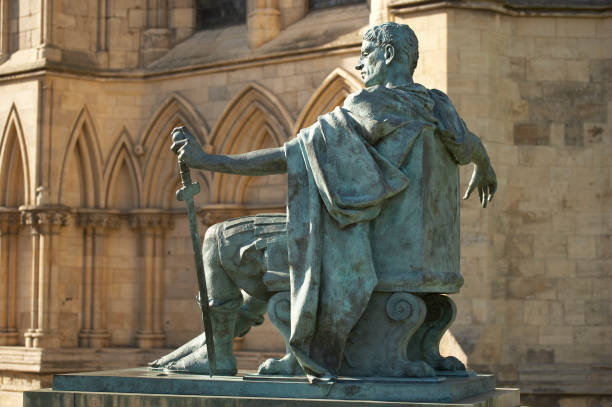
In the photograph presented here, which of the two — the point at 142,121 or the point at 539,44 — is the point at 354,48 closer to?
the point at 539,44

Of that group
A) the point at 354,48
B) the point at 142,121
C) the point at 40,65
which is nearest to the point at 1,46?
the point at 40,65

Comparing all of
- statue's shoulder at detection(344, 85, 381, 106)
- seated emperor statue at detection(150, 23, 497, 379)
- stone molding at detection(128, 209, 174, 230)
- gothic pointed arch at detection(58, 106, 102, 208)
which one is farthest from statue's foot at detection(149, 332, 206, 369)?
gothic pointed arch at detection(58, 106, 102, 208)

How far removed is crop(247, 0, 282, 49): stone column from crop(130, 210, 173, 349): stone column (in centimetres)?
238

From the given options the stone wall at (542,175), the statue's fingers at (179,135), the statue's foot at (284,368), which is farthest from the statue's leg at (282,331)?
the stone wall at (542,175)

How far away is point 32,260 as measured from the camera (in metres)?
15.4

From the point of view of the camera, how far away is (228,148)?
49.2 feet

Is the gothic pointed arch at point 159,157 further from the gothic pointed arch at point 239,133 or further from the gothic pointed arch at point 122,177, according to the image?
the gothic pointed arch at point 239,133

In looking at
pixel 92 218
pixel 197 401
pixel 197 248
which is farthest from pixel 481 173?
pixel 92 218

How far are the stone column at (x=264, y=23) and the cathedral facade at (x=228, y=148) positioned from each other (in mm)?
18

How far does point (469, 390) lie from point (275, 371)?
847mm

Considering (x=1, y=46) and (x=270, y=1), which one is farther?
(x=1, y=46)

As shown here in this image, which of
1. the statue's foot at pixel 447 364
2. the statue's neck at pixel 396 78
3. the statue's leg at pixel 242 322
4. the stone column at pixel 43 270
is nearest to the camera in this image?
the statue's neck at pixel 396 78

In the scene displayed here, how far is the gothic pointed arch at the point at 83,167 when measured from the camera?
15.6m

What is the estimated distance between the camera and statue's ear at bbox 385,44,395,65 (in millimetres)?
5879
